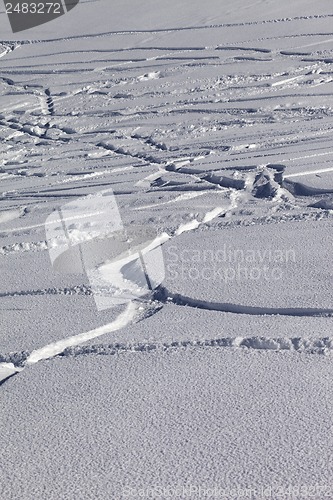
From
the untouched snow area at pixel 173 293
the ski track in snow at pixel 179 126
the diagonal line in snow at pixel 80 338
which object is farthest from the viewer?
the ski track in snow at pixel 179 126

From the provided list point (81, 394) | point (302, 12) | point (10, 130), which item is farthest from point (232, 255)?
point (302, 12)

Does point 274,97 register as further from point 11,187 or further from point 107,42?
point 107,42

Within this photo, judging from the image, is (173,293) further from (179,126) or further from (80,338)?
(179,126)

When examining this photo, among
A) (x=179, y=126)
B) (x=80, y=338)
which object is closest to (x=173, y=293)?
(x=80, y=338)

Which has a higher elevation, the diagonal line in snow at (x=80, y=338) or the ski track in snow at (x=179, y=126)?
the diagonal line in snow at (x=80, y=338)

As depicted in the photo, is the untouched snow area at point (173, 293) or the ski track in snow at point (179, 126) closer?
the untouched snow area at point (173, 293)

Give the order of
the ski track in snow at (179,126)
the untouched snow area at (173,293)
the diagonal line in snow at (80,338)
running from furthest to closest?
the ski track in snow at (179,126)
the diagonal line in snow at (80,338)
the untouched snow area at (173,293)

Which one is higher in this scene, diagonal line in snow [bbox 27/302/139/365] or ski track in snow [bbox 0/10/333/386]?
diagonal line in snow [bbox 27/302/139/365]

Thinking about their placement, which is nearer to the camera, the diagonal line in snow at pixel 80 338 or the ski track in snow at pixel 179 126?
the diagonal line in snow at pixel 80 338
